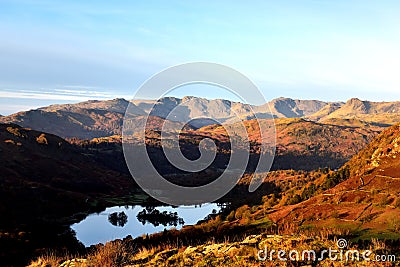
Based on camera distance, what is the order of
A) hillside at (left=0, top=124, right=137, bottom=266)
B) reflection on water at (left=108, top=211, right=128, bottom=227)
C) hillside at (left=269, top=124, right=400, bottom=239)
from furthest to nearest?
reflection on water at (left=108, top=211, right=128, bottom=227)
hillside at (left=0, top=124, right=137, bottom=266)
hillside at (left=269, top=124, right=400, bottom=239)

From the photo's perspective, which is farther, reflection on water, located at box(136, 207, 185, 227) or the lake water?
reflection on water, located at box(136, 207, 185, 227)

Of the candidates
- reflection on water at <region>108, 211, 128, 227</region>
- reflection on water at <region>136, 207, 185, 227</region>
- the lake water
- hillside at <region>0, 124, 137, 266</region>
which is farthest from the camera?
reflection on water at <region>136, 207, 185, 227</region>

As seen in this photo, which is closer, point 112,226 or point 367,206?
point 367,206

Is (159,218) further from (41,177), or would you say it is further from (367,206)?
(367,206)

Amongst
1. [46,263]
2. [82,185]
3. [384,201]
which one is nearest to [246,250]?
[46,263]

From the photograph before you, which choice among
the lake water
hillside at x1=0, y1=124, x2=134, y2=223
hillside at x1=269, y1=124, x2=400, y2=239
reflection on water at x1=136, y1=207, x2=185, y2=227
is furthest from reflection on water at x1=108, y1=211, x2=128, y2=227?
hillside at x1=269, y1=124, x2=400, y2=239

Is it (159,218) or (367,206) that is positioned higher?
(367,206)

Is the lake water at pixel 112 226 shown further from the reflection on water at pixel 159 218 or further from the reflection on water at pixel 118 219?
the reflection on water at pixel 159 218

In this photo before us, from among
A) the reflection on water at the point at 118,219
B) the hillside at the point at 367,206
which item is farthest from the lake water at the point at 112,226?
the hillside at the point at 367,206

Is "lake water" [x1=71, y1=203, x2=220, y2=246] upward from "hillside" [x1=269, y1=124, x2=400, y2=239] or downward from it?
downward

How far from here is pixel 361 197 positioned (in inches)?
1062

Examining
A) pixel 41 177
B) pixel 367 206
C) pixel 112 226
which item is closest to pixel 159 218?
pixel 112 226

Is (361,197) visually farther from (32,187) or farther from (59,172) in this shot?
(59,172)

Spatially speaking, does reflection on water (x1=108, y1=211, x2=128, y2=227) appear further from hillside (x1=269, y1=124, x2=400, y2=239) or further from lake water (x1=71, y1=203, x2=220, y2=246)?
hillside (x1=269, y1=124, x2=400, y2=239)
